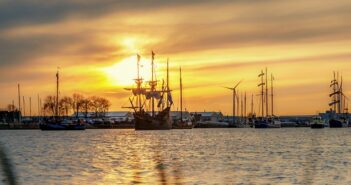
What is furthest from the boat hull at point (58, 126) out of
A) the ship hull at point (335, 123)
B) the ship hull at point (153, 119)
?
the ship hull at point (335, 123)

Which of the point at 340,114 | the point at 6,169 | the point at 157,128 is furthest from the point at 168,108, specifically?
the point at 6,169

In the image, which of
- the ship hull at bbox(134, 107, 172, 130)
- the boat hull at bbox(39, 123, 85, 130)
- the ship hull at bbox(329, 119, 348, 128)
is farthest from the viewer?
the ship hull at bbox(329, 119, 348, 128)

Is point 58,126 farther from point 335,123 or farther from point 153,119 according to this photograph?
point 335,123

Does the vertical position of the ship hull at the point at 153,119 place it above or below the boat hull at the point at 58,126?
above

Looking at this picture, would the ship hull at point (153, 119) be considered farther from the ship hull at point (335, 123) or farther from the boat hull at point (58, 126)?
the ship hull at point (335, 123)

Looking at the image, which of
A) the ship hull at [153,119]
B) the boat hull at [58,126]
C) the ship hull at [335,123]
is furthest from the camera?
the ship hull at [335,123]

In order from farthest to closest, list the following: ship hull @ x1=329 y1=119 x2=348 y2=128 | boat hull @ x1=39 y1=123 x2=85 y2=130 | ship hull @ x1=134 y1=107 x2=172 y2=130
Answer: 1. ship hull @ x1=329 y1=119 x2=348 y2=128
2. boat hull @ x1=39 y1=123 x2=85 y2=130
3. ship hull @ x1=134 y1=107 x2=172 y2=130

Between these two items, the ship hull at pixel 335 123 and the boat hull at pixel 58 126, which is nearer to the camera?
the boat hull at pixel 58 126

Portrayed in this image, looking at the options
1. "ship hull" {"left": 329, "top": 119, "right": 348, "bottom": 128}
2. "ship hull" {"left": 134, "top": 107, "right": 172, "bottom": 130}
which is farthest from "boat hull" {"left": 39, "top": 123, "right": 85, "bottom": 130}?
"ship hull" {"left": 329, "top": 119, "right": 348, "bottom": 128}

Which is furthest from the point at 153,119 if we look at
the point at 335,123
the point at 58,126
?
the point at 335,123

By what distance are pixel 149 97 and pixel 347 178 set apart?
133461 mm

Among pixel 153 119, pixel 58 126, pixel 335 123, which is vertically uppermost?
pixel 153 119

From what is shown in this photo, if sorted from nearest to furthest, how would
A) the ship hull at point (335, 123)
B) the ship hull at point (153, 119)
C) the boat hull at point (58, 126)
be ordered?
the ship hull at point (153, 119) < the boat hull at point (58, 126) < the ship hull at point (335, 123)

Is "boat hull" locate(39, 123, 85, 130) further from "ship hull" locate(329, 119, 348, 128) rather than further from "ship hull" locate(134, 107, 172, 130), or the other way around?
"ship hull" locate(329, 119, 348, 128)
